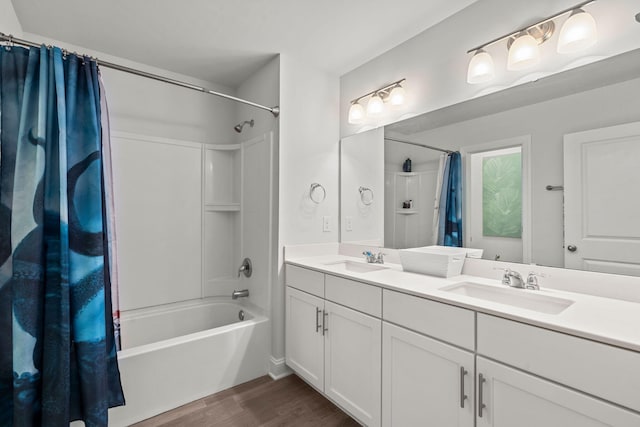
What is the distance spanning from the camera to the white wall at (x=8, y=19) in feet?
5.32

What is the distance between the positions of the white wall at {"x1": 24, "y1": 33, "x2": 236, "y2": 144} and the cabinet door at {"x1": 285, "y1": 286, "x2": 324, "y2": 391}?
1.74 m

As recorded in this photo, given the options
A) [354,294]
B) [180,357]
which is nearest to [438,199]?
[354,294]

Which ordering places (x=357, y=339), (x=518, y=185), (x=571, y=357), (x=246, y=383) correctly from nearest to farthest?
(x=571, y=357) → (x=518, y=185) → (x=357, y=339) → (x=246, y=383)

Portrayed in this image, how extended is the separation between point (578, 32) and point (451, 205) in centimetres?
99

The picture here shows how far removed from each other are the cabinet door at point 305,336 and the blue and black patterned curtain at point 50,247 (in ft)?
3.70

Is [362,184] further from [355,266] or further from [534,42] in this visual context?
[534,42]

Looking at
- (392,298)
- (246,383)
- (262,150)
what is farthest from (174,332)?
(392,298)

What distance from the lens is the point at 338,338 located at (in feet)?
5.95

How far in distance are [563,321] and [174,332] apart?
272 centimetres

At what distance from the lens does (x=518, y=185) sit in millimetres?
1566

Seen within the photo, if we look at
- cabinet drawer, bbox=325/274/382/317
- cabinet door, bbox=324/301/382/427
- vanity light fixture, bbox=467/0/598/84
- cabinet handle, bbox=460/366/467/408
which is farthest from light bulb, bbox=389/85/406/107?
cabinet handle, bbox=460/366/467/408

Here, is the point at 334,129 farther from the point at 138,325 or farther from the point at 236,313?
the point at 138,325

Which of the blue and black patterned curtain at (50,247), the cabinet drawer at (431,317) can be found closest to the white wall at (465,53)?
the cabinet drawer at (431,317)

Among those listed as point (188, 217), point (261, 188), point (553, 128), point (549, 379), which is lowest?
point (549, 379)
